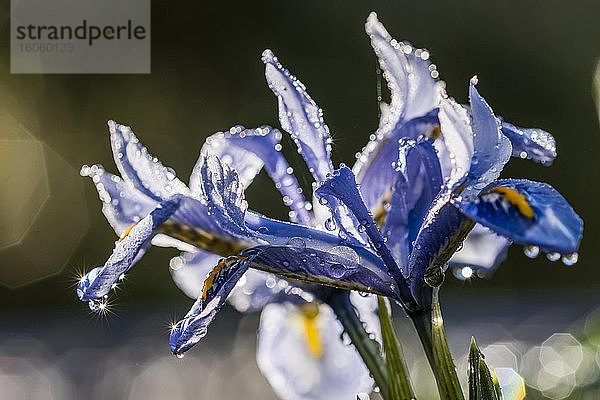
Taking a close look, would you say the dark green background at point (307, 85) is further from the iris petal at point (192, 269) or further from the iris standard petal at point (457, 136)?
the iris standard petal at point (457, 136)

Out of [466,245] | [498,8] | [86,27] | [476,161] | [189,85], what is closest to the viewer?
[476,161]

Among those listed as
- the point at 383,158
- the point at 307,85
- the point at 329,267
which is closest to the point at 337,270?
the point at 329,267

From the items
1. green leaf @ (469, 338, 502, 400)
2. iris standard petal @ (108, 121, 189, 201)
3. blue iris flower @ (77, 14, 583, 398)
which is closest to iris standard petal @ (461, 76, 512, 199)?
blue iris flower @ (77, 14, 583, 398)

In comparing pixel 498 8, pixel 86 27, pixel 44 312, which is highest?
pixel 498 8

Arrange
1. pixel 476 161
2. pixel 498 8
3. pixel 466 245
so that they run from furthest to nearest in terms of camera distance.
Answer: pixel 498 8 < pixel 466 245 < pixel 476 161

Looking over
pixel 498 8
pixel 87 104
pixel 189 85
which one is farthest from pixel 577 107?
pixel 87 104

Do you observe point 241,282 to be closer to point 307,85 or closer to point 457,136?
point 457,136

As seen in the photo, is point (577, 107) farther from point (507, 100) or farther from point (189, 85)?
point (189, 85)
